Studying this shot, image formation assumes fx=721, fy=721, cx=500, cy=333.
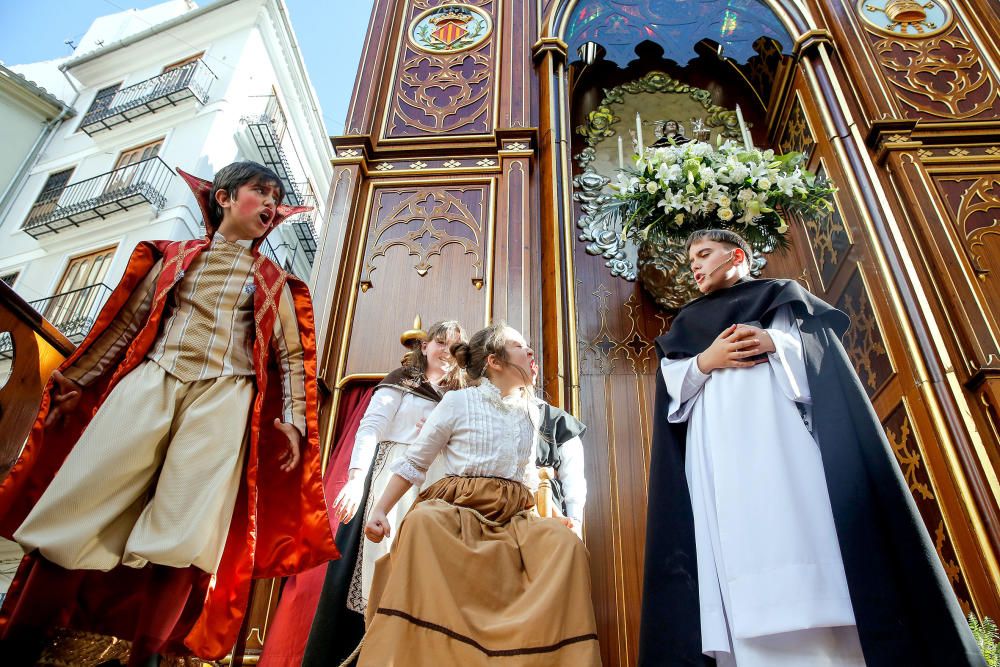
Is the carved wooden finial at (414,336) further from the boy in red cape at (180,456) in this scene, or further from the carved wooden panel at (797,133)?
the carved wooden panel at (797,133)

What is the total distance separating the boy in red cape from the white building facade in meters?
7.65

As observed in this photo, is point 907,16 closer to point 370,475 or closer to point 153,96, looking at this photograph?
point 370,475

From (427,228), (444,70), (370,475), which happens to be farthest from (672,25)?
(370,475)

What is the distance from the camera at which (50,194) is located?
38.4ft

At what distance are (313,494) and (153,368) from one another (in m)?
0.58

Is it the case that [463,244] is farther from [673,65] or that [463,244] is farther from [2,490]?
[673,65]

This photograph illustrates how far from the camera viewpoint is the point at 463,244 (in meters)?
3.81

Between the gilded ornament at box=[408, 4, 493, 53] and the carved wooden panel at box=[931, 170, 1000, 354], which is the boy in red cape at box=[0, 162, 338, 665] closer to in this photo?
the gilded ornament at box=[408, 4, 493, 53]

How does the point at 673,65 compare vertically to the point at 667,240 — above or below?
above

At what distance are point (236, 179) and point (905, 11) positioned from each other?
478 cm

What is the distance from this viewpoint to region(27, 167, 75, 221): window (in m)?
11.4

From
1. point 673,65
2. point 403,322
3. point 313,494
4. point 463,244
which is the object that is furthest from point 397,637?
point 673,65

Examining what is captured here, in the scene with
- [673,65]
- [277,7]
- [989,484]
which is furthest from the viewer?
[277,7]

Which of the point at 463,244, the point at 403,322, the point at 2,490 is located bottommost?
the point at 2,490
